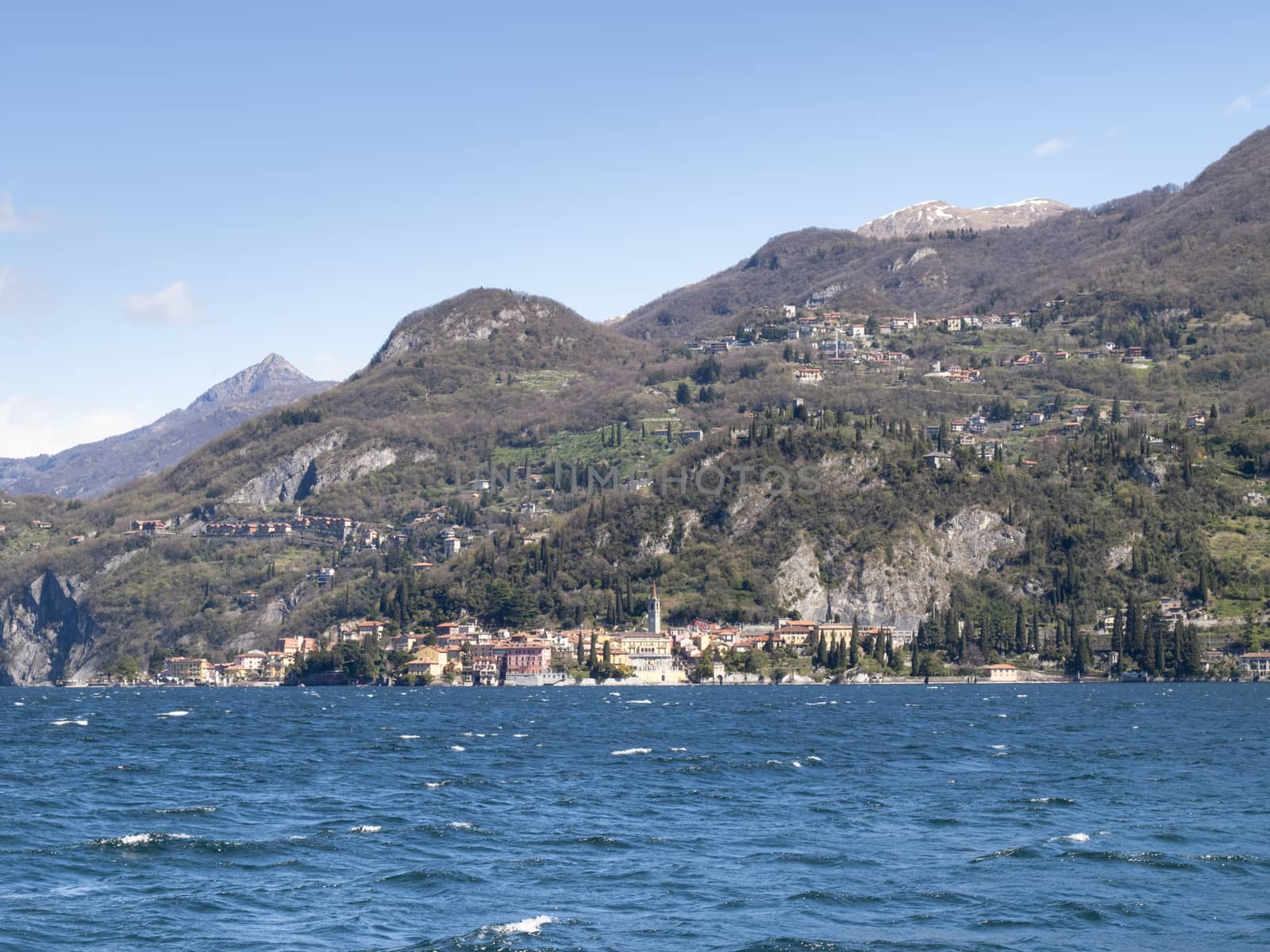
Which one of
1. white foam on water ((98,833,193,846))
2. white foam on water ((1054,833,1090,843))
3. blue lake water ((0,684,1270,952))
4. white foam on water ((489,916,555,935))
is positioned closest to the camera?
white foam on water ((489,916,555,935))

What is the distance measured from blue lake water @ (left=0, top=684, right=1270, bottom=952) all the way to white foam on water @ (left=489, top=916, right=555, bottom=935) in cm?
25

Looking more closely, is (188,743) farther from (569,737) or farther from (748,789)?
(748,789)

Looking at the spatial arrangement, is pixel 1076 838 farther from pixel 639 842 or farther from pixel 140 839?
pixel 140 839

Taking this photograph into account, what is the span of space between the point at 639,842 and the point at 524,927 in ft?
45.8

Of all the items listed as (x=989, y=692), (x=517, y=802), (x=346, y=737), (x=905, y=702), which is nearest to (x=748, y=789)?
(x=517, y=802)

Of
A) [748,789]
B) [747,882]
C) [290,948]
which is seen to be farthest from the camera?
[748,789]

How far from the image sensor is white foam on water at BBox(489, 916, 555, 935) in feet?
134

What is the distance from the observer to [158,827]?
2265 inches

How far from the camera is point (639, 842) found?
181 feet

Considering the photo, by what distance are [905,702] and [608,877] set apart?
112m

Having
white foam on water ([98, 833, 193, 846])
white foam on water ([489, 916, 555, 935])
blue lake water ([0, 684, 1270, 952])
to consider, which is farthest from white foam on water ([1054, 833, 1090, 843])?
white foam on water ([98, 833, 193, 846])

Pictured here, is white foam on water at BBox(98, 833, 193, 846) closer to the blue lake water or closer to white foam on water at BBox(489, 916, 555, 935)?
the blue lake water


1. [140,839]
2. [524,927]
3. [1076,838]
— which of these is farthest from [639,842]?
[140,839]

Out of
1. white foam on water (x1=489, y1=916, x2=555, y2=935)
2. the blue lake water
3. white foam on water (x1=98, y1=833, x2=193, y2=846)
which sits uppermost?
white foam on water (x1=98, y1=833, x2=193, y2=846)
